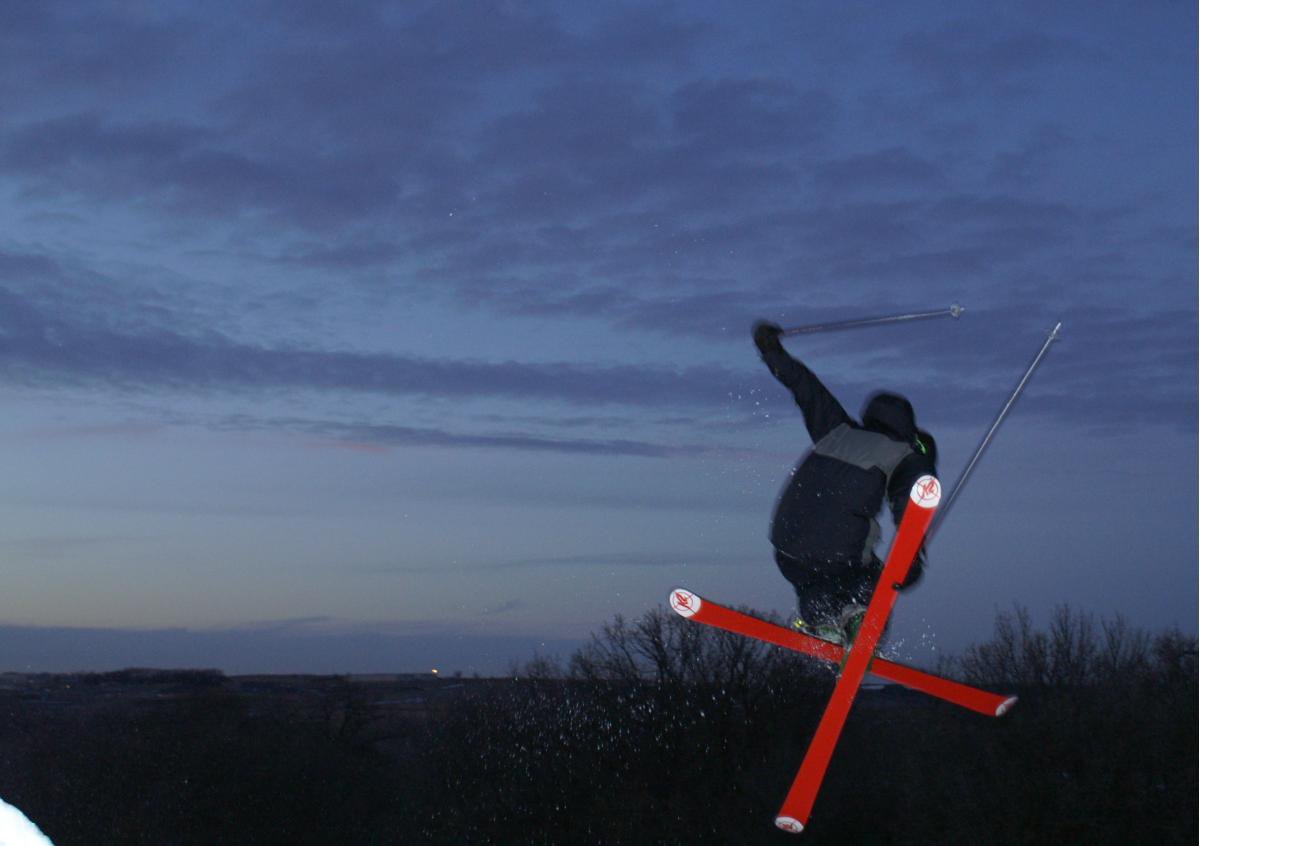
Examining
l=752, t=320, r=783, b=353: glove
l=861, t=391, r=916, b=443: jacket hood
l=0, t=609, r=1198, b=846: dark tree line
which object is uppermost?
l=752, t=320, r=783, b=353: glove

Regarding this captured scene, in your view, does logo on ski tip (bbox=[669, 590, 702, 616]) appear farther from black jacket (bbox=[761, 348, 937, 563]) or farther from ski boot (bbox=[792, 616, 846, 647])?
black jacket (bbox=[761, 348, 937, 563])

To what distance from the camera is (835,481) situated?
514 cm

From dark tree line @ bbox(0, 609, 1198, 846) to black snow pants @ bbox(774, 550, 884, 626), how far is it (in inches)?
1008

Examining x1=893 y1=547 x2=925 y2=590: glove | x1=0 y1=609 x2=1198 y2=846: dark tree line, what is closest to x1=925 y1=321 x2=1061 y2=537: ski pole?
x1=893 y1=547 x2=925 y2=590: glove

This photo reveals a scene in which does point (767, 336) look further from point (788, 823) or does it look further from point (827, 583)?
point (788, 823)

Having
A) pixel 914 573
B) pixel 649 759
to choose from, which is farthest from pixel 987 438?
pixel 649 759

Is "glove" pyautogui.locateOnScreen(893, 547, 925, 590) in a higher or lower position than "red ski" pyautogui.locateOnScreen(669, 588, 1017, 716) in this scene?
higher

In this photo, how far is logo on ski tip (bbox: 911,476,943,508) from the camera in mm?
5156

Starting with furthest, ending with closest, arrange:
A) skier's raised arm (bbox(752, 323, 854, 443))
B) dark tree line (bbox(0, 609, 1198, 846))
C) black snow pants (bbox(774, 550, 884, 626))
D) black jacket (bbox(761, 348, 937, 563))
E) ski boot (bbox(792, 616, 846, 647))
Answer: dark tree line (bbox(0, 609, 1198, 846)) → ski boot (bbox(792, 616, 846, 647)) → black snow pants (bbox(774, 550, 884, 626)) → skier's raised arm (bbox(752, 323, 854, 443)) → black jacket (bbox(761, 348, 937, 563))

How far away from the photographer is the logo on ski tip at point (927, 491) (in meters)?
5.16

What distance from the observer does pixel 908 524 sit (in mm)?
5293
